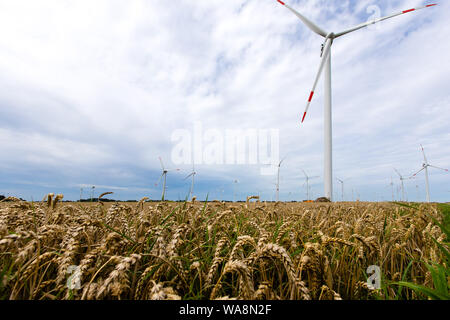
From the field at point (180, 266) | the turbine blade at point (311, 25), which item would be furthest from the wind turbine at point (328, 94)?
the field at point (180, 266)

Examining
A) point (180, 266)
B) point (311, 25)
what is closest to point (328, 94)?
point (311, 25)

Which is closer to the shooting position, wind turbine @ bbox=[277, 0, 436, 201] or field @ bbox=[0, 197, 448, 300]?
field @ bbox=[0, 197, 448, 300]

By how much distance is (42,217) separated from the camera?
13.4ft

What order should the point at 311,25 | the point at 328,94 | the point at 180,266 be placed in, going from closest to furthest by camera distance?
the point at 180,266 < the point at 311,25 < the point at 328,94

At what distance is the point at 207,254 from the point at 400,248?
9.26 ft

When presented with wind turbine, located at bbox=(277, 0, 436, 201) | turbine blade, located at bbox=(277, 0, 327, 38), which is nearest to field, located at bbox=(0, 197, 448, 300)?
wind turbine, located at bbox=(277, 0, 436, 201)

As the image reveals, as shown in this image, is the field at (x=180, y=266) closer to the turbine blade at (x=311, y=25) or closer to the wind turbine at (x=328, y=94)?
the wind turbine at (x=328, y=94)

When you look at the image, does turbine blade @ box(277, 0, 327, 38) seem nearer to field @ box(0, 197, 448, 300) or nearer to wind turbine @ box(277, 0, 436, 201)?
wind turbine @ box(277, 0, 436, 201)

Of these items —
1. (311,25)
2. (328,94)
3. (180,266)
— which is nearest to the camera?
Answer: (180,266)

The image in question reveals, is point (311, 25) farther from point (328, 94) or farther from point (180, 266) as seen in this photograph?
point (180, 266)

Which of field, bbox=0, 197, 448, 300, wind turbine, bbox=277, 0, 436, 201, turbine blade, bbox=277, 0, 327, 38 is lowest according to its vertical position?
field, bbox=0, 197, 448, 300

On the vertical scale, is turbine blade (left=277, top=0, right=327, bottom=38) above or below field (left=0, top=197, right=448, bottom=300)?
above

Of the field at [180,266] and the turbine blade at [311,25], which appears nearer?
the field at [180,266]
